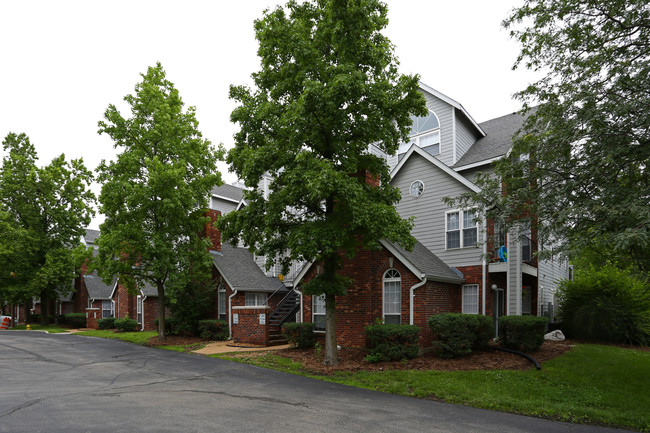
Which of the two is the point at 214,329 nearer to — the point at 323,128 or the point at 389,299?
the point at 389,299

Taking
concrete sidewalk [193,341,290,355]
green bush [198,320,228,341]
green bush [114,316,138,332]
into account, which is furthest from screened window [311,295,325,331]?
green bush [114,316,138,332]

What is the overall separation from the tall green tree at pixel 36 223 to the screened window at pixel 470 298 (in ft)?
97.8

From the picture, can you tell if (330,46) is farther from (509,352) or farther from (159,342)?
(159,342)

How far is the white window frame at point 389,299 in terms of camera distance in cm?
1535

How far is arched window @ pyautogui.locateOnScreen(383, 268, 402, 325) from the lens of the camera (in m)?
15.4

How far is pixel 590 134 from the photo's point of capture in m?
9.12

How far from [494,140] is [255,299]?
1469cm

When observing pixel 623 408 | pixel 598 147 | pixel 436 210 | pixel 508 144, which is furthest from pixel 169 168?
pixel 623 408

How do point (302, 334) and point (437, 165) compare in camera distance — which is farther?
point (437, 165)

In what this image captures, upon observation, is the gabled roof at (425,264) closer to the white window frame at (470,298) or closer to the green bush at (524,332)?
the white window frame at (470,298)

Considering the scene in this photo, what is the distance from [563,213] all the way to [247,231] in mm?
9122

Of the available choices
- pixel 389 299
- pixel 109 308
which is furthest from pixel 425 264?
pixel 109 308

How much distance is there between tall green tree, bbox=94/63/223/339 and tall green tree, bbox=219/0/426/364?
6556 millimetres

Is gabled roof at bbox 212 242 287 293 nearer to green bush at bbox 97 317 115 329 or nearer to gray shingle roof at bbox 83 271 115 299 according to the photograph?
green bush at bbox 97 317 115 329
